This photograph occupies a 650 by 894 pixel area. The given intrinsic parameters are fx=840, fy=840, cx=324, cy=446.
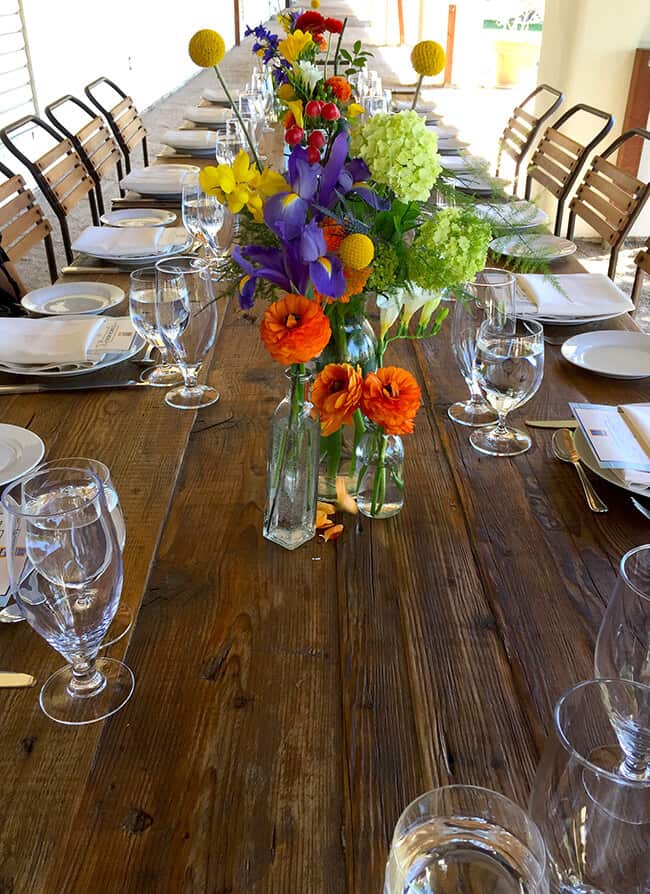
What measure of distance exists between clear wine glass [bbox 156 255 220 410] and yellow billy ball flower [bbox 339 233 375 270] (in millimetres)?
426

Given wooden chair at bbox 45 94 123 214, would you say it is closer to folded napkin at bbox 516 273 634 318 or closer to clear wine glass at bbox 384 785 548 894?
folded napkin at bbox 516 273 634 318

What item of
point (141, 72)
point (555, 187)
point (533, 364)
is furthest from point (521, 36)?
point (533, 364)

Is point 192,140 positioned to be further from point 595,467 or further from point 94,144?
point 595,467

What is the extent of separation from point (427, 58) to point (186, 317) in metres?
0.46

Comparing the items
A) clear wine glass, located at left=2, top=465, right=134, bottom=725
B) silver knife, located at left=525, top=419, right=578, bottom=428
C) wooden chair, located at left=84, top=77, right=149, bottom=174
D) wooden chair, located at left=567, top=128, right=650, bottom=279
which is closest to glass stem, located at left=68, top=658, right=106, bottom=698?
clear wine glass, located at left=2, top=465, right=134, bottom=725

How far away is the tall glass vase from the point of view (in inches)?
35.7

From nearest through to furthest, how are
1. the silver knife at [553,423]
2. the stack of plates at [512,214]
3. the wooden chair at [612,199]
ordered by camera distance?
1. the stack of plates at [512,214]
2. the silver knife at [553,423]
3. the wooden chair at [612,199]

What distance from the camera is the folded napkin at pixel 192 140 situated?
2670 mm

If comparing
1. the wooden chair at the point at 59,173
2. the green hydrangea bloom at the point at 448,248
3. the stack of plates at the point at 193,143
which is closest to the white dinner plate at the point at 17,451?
the green hydrangea bloom at the point at 448,248

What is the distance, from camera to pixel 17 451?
3.39 feet

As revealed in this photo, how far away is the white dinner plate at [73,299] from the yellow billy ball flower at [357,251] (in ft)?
2.73

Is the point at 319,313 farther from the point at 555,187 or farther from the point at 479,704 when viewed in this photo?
the point at 555,187

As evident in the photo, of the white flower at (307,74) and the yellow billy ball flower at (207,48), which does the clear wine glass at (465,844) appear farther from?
the white flower at (307,74)

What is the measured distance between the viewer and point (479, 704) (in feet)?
2.30
